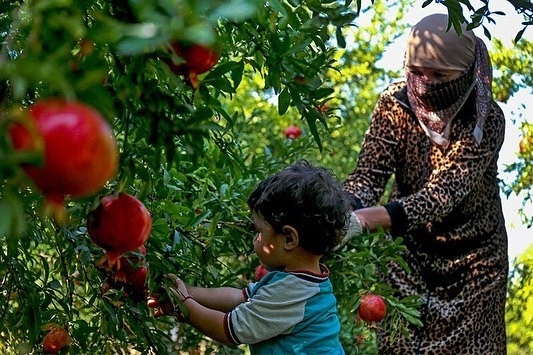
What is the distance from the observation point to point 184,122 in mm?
1305

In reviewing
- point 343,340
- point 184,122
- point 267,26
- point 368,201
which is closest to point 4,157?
point 184,122

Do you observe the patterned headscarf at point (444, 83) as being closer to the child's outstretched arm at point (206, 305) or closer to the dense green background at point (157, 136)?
the dense green background at point (157, 136)

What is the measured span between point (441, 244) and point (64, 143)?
2.52 meters

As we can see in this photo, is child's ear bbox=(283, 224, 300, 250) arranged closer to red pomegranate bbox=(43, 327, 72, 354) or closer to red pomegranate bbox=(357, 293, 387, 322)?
red pomegranate bbox=(357, 293, 387, 322)

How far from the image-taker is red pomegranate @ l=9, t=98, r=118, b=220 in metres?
0.85

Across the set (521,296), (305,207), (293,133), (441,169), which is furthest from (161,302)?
(521,296)

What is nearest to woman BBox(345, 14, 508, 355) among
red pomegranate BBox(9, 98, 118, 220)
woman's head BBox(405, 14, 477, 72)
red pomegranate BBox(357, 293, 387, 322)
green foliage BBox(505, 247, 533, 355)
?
woman's head BBox(405, 14, 477, 72)

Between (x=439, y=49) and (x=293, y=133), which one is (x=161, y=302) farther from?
(x=293, y=133)

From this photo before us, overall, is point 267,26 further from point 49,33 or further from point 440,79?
point 440,79

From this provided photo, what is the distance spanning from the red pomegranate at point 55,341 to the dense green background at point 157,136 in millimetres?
50

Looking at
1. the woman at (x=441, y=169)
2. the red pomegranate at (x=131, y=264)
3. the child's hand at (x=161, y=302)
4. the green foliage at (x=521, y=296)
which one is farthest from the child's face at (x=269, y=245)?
the green foliage at (x=521, y=296)

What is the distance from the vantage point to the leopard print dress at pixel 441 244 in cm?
325

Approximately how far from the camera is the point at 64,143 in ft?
2.79

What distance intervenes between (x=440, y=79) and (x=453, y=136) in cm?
18
